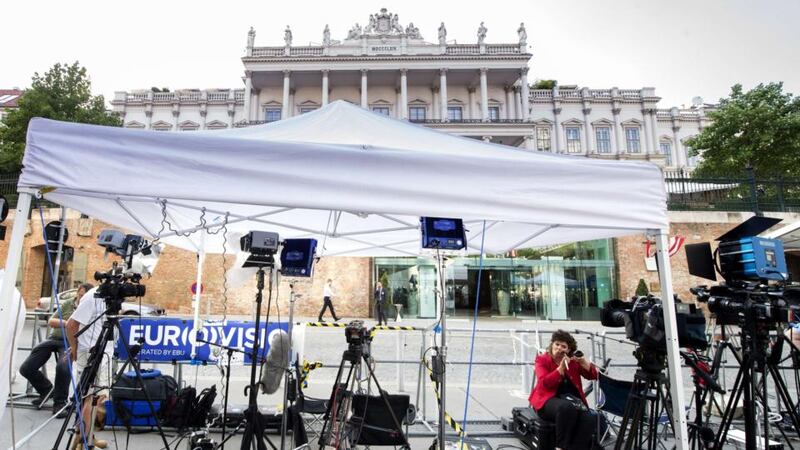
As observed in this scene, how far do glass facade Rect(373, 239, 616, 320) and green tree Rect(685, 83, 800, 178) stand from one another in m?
9.46

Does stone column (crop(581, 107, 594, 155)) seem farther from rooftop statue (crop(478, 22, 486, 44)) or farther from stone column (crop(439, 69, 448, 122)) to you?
stone column (crop(439, 69, 448, 122))

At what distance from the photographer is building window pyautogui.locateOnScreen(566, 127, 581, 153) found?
39938 mm

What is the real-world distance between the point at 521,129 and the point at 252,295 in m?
24.9

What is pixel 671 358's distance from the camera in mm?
2793

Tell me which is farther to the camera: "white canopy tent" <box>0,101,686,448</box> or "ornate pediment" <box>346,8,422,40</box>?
"ornate pediment" <box>346,8,422,40</box>

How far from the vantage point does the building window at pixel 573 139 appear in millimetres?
39938

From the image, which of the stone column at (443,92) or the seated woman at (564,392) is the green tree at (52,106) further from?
the seated woman at (564,392)

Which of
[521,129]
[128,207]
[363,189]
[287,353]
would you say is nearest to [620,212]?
[363,189]

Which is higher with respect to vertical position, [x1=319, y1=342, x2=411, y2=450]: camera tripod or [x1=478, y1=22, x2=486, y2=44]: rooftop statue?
[x1=478, y1=22, x2=486, y2=44]: rooftop statue

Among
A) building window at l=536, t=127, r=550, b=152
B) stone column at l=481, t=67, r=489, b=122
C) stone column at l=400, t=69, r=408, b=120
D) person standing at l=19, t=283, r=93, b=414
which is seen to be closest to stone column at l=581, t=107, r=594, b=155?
building window at l=536, t=127, r=550, b=152

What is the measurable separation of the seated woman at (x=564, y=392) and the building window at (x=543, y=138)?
3814 cm

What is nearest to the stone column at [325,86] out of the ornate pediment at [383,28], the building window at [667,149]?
the ornate pediment at [383,28]

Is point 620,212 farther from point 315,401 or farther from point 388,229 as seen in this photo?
point 315,401

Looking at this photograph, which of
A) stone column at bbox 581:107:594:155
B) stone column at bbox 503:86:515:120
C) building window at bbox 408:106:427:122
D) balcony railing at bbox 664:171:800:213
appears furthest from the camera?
stone column at bbox 581:107:594:155
